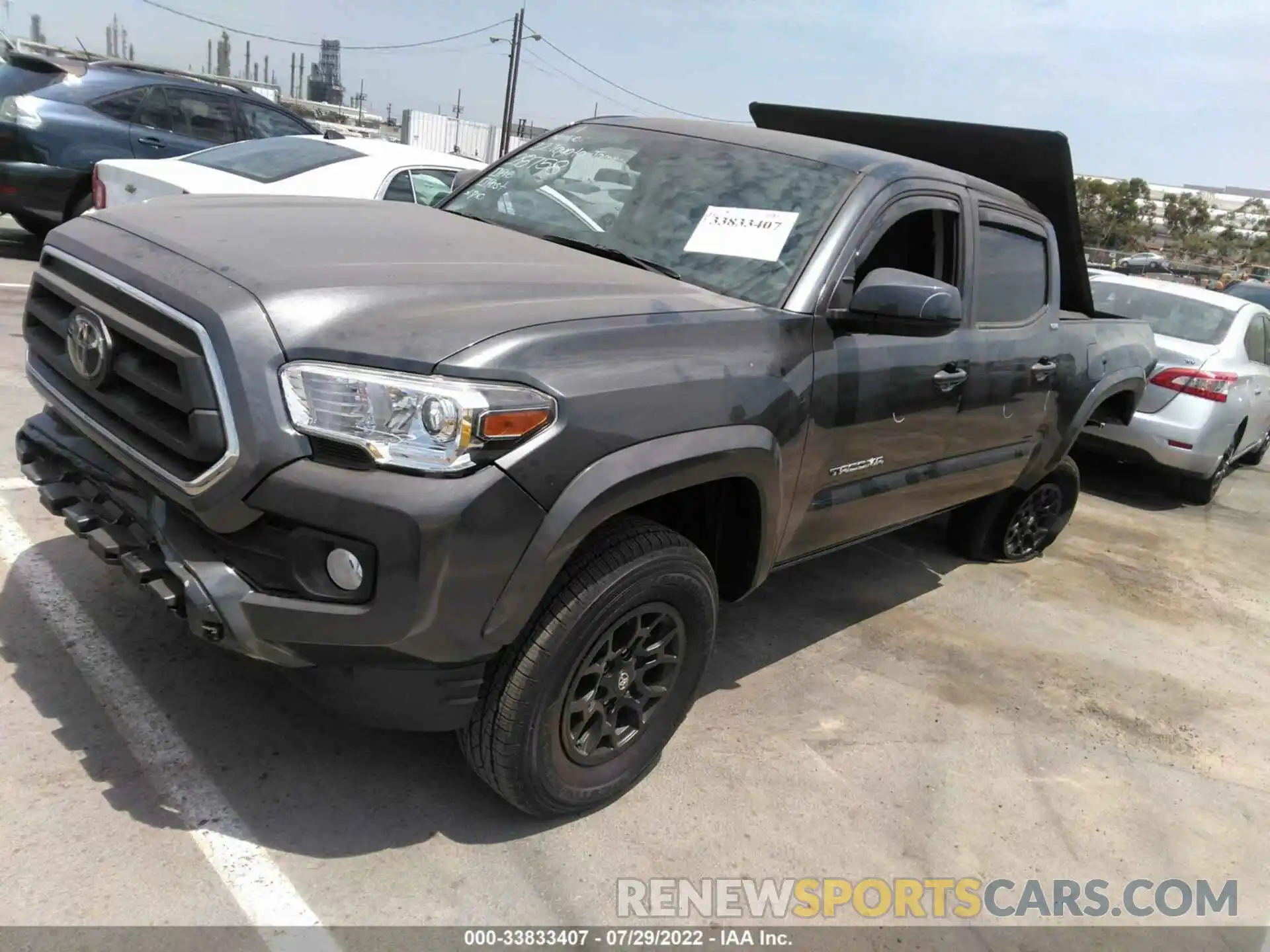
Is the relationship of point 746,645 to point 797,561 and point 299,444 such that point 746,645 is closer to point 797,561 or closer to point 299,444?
point 797,561

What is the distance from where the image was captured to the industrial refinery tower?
112312mm

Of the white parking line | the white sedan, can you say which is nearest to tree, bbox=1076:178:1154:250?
the white sedan

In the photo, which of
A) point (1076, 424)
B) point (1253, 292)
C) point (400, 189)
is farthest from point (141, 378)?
point (1253, 292)

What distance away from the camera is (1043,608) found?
200 inches

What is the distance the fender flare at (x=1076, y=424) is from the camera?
16.3 ft

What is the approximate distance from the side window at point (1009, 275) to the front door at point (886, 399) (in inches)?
7.3

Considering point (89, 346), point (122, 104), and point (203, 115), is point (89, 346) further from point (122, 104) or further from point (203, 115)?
point (203, 115)

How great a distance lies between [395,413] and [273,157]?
545 cm

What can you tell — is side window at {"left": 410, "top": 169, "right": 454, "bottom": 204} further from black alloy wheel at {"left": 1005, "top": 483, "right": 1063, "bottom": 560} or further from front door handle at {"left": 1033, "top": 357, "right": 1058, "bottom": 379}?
black alloy wheel at {"left": 1005, "top": 483, "right": 1063, "bottom": 560}

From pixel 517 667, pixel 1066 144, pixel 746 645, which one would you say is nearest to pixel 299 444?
pixel 517 667

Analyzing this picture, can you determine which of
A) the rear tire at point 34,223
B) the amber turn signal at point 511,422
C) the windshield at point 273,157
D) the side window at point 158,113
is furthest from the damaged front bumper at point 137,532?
the side window at point 158,113

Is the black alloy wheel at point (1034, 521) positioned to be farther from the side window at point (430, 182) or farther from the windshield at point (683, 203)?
the side window at point (430, 182)

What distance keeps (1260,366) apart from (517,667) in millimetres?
7377

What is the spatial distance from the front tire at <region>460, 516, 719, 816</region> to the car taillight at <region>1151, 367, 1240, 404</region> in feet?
17.7
